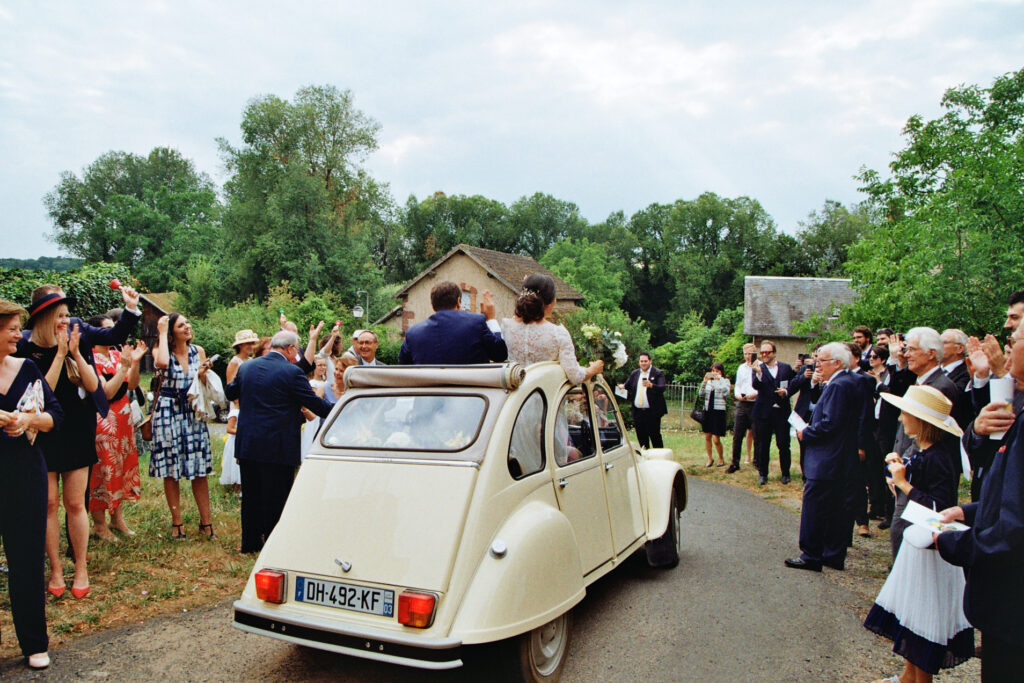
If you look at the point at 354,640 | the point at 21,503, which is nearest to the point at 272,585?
the point at 354,640

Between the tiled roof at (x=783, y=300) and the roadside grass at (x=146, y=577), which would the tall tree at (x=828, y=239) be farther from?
the roadside grass at (x=146, y=577)

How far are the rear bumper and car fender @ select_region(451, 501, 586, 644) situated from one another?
0.39 ft

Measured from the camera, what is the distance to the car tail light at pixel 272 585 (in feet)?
11.2

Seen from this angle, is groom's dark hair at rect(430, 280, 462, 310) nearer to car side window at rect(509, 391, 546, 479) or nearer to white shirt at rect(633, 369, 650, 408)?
car side window at rect(509, 391, 546, 479)

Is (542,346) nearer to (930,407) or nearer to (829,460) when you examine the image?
(930,407)

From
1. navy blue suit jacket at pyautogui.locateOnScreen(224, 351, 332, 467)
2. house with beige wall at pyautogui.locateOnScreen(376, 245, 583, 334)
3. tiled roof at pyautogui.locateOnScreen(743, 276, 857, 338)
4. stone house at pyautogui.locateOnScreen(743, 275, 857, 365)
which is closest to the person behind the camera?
navy blue suit jacket at pyautogui.locateOnScreen(224, 351, 332, 467)

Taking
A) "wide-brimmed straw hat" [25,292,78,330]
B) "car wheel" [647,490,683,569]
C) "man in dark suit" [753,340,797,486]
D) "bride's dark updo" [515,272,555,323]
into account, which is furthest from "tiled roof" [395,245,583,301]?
"wide-brimmed straw hat" [25,292,78,330]

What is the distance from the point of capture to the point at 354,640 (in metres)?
3.15

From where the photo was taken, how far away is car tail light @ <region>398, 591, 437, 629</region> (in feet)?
10.1

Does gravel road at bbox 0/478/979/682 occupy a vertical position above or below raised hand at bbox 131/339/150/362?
below

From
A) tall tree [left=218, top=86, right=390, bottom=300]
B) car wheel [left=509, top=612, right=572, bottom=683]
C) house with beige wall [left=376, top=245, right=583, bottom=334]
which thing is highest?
tall tree [left=218, top=86, right=390, bottom=300]

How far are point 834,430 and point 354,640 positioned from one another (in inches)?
185

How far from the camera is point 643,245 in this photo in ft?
244

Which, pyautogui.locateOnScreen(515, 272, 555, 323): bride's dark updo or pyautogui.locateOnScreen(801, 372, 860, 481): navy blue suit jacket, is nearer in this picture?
pyautogui.locateOnScreen(515, 272, 555, 323): bride's dark updo
